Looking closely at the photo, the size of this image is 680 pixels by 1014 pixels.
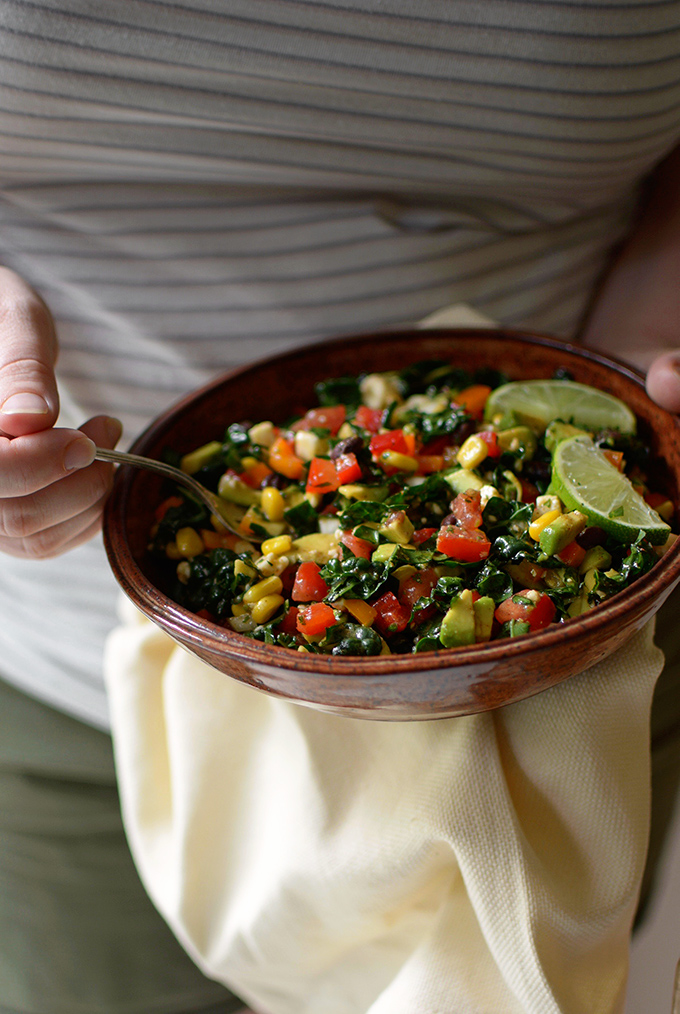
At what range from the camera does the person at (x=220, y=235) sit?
4.91 feet

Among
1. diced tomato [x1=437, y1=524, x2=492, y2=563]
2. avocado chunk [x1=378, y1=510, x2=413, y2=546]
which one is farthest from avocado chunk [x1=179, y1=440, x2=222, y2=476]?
diced tomato [x1=437, y1=524, x2=492, y2=563]

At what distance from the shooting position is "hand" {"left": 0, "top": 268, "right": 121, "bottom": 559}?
118cm

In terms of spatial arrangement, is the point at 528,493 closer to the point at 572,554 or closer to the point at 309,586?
the point at 572,554

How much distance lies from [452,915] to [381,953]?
9.5 inches

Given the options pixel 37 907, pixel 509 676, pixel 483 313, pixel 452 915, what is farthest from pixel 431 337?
pixel 37 907

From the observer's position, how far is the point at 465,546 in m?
1.24

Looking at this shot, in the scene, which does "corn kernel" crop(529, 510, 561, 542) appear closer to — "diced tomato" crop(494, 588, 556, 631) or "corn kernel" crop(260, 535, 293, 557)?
"diced tomato" crop(494, 588, 556, 631)

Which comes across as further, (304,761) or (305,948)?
(305,948)

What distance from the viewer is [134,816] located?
1.60 metres

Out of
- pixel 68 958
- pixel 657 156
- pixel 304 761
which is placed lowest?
pixel 68 958

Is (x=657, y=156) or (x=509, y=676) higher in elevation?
(x=657, y=156)

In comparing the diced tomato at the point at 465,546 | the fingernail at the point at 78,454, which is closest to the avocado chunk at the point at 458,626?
the diced tomato at the point at 465,546

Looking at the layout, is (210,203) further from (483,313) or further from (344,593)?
(344,593)

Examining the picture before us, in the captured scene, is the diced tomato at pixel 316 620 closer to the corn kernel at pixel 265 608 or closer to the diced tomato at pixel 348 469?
the corn kernel at pixel 265 608
